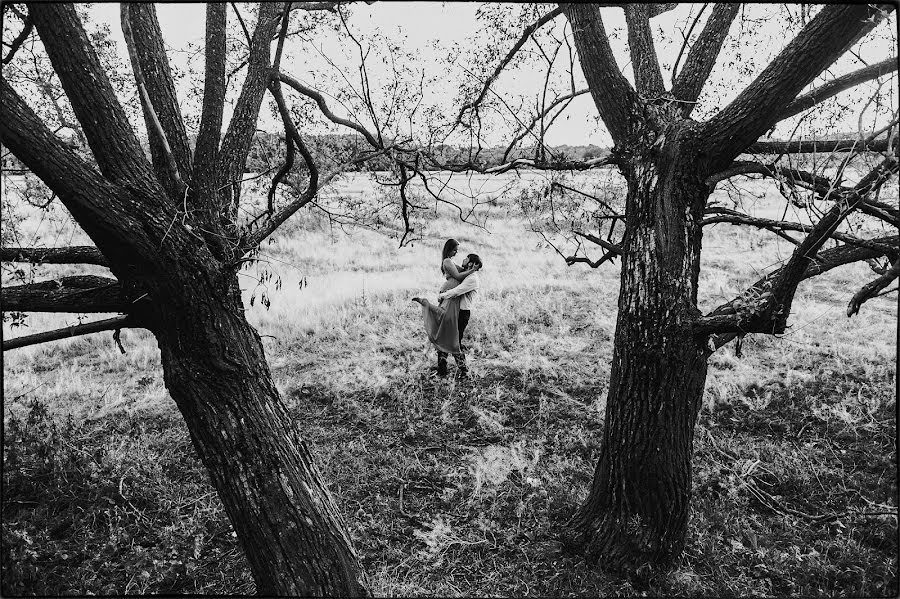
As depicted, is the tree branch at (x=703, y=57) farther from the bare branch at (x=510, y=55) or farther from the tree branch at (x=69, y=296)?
the tree branch at (x=69, y=296)

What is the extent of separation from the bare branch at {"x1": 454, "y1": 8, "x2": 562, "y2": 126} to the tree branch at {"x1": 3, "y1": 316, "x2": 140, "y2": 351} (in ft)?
14.0

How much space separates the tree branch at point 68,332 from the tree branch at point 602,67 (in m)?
3.85

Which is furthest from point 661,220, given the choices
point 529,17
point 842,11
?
point 529,17

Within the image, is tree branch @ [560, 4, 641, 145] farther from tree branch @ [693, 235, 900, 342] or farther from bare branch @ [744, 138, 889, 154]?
tree branch @ [693, 235, 900, 342]

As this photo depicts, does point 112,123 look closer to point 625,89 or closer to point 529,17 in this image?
point 625,89

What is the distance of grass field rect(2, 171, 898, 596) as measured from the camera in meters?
4.63

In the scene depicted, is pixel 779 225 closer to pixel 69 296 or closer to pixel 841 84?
pixel 841 84

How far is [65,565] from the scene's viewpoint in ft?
15.5

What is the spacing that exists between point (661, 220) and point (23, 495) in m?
Result: 6.52

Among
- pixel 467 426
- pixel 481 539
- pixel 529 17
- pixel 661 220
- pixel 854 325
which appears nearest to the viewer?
pixel 661 220

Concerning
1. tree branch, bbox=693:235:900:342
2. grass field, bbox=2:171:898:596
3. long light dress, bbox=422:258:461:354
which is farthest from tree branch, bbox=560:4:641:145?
long light dress, bbox=422:258:461:354

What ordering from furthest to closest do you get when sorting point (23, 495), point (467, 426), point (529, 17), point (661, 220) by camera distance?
point (467, 426) < point (529, 17) < point (23, 495) < point (661, 220)

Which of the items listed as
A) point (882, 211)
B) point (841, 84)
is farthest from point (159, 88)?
point (841, 84)

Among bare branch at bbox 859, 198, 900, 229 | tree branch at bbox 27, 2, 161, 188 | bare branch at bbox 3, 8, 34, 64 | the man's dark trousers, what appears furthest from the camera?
the man's dark trousers
